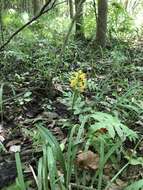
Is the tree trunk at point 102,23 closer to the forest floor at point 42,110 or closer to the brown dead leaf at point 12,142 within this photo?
the forest floor at point 42,110

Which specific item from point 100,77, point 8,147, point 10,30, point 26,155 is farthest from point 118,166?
point 10,30

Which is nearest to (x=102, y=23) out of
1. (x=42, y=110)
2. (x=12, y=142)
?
(x=42, y=110)

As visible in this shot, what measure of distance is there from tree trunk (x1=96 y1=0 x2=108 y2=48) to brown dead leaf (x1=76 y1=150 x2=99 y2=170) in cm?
348

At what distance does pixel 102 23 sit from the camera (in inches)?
218

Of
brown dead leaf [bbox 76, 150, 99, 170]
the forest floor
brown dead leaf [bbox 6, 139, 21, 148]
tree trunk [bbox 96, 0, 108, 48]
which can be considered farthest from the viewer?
tree trunk [bbox 96, 0, 108, 48]

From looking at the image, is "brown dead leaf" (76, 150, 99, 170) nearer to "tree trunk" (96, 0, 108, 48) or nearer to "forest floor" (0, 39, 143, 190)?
"forest floor" (0, 39, 143, 190)

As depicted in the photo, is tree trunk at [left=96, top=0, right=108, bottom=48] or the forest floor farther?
tree trunk at [left=96, top=0, right=108, bottom=48]

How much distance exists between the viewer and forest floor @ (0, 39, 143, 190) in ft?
7.57

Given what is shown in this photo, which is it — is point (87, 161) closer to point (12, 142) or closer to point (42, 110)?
point (12, 142)

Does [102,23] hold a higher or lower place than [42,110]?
higher

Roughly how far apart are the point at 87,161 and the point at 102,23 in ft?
11.9

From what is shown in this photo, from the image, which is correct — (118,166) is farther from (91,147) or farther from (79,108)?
(79,108)

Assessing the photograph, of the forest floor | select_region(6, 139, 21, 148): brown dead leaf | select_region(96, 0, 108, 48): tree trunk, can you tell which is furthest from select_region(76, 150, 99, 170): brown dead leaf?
select_region(96, 0, 108, 48): tree trunk

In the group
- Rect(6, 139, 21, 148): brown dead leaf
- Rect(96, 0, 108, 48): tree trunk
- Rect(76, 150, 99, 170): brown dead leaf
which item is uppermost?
Rect(96, 0, 108, 48): tree trunk
